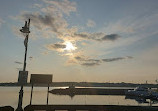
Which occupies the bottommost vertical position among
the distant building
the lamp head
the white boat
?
the white boat

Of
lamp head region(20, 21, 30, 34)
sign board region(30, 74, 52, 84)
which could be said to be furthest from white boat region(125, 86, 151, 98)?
lamp head region(20, 21, 30, 34)

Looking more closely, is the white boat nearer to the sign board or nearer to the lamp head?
the sign board

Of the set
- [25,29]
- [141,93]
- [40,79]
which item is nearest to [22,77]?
[25,29]

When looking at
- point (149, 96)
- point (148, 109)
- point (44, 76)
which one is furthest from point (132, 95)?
point (148, 109)

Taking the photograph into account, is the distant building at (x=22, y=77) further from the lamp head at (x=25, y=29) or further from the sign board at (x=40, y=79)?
the sign board at (x=40, y=79)

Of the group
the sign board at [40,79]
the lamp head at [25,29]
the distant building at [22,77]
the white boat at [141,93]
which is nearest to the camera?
the distant building at [22,77]

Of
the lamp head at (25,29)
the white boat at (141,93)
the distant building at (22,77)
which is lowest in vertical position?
the white boat at (141,93)

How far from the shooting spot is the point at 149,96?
8281cm

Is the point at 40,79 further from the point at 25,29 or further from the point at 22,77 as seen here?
the point at 25,29

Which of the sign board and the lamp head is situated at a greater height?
the lamp head

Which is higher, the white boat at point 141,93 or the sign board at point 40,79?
the sign board at point 40,79

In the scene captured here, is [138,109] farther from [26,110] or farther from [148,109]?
[26,110]

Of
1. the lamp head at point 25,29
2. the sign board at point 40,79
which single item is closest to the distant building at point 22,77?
the lamp head at point 25,29

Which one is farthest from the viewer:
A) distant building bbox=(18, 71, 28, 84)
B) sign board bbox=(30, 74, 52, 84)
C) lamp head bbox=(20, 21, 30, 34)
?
sign board bbox=(30, 74, 52, 84)
